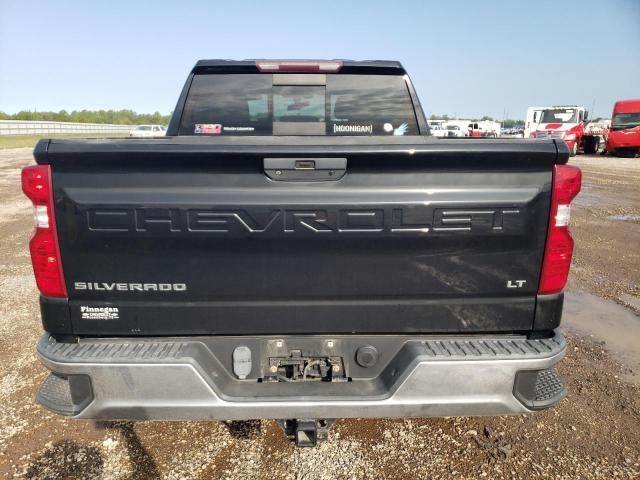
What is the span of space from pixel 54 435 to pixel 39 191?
1774 mm

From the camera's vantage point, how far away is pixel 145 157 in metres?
1.93

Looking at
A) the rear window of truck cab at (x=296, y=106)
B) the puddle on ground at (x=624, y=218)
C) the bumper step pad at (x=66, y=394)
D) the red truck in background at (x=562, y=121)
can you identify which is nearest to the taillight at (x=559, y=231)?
the rear window of truck cab at (x=296, y=106)

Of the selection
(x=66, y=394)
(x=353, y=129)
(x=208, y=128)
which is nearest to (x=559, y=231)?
(x=353, y=129)

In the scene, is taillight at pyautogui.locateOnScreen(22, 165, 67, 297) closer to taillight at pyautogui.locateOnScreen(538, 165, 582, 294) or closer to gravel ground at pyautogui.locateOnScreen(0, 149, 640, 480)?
gravel ground at pyautogui.locateOnScreen(0, 149, 640, 480)

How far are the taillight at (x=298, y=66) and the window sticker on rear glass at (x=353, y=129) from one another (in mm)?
426

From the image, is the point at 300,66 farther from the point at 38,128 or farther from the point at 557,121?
the point at 38,128

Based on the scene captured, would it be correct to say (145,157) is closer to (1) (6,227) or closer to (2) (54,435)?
(2) (54,435)

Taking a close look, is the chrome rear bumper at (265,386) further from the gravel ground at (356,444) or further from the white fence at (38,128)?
the white fence at (38,128)

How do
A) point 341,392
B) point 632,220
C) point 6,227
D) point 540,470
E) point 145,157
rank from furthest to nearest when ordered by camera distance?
point 632,220, point 6,227, point 540,470, point 341,392, point 145,157

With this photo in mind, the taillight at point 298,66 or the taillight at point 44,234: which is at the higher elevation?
the taillight at point 298,66

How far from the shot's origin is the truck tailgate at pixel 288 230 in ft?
6.40

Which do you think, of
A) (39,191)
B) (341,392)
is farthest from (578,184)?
(39,191)

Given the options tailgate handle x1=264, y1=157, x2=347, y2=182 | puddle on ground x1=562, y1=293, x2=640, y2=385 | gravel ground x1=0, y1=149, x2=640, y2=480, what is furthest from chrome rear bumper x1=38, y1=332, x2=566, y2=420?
puddle on ground x1=562, y1=293, x2=640, y2=385

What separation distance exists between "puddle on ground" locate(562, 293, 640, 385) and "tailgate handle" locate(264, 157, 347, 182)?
3.20 metres
